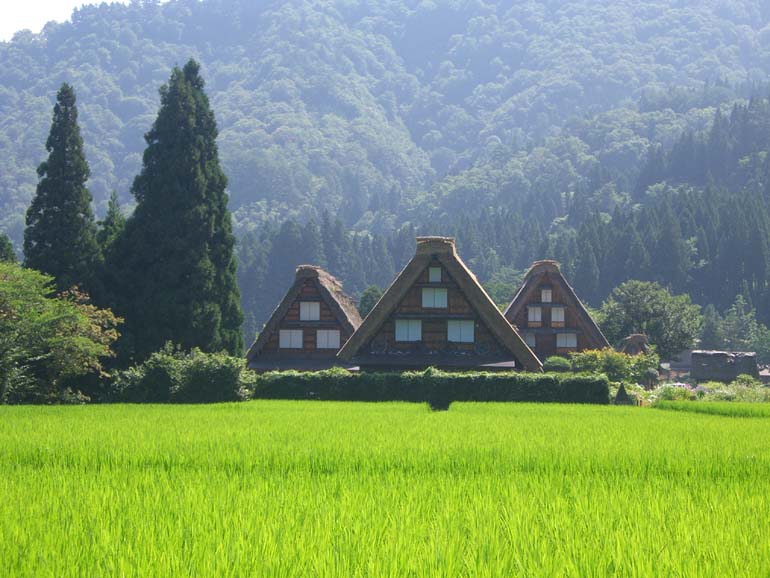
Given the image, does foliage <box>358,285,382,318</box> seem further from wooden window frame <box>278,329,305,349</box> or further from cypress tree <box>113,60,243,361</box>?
cypress tree <box>113,60,243,361</box>

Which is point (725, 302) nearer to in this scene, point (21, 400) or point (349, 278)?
point (349, 278)

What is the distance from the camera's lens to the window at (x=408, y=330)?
3688 centimetres

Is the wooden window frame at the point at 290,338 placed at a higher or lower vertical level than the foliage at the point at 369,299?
lower

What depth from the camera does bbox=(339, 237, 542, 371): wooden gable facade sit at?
117 ft

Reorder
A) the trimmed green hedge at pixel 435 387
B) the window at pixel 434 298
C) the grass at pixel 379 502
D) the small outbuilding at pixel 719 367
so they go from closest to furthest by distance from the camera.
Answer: the grass at pixel 379 502 < the trimmed green hedge at pixel 435 387 < the window at pixel 434 298 < the small outbuilding at pixel 719 367

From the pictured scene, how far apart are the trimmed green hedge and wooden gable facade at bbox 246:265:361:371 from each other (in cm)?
1435

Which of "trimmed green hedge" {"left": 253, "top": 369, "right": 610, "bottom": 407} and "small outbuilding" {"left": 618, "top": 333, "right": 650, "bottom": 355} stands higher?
"small outbuilding" {"left": 618, "top": 333, "right": 650, "bottom": 355}

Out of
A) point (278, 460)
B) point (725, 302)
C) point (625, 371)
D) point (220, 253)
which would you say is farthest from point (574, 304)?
point (725, 302)

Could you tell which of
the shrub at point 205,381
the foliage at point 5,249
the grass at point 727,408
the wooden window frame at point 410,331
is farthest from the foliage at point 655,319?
the foliage at point 5,249

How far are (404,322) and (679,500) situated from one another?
29063 mm

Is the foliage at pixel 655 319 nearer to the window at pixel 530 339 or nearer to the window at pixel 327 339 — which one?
the window at pixel 530 339

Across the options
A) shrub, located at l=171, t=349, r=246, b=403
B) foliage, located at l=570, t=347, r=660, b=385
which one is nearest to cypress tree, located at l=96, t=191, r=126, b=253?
shrub, located at l=171, t=349, r=246, b=403

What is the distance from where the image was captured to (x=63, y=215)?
33.8 meters

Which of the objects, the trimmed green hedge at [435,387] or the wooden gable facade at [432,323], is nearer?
the trimmed green hedge at [435,387]
